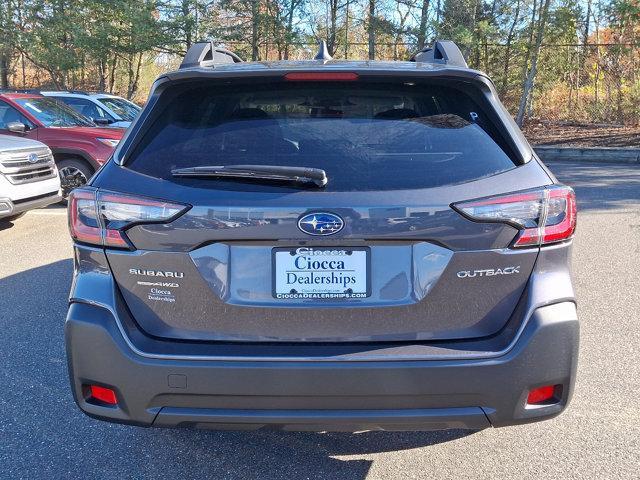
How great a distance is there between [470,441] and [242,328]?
1535 millimetres

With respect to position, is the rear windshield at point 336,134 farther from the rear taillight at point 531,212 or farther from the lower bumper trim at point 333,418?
the lower bumper trim at point 333,418

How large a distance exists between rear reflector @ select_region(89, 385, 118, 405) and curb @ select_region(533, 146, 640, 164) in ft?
46.5

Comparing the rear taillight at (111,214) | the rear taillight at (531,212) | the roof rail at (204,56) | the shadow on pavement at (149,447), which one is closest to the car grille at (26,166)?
the shadow on pavement at (149,447)

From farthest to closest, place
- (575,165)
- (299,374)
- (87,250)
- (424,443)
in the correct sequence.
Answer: (575,165), (424,443), (87,250), (299,374)

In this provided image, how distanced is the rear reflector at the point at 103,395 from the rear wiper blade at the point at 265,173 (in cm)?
89

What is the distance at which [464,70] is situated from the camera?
8.25 feet

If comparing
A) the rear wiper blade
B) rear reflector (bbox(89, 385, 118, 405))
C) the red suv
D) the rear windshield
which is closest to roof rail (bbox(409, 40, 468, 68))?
the rear windshield

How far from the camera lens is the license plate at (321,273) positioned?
88.9 inches

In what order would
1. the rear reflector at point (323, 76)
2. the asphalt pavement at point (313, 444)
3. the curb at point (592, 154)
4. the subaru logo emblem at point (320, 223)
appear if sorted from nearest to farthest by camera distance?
the subaru logo emblem at point (320, 223), the rear reflector at point (323, 76), the asphalt pavement at point (313, 444), the curb at point (592, 154)

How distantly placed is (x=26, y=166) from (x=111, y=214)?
6206 millimetres

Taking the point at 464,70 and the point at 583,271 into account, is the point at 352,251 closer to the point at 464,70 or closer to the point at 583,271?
the point at 464,70

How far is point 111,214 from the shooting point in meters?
2.34

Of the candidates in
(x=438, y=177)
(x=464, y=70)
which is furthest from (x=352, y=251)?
(x=464, y=70)

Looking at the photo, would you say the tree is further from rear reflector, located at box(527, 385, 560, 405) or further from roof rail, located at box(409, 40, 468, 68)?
rear reflector, located at box(527, 385, 560, 405)
